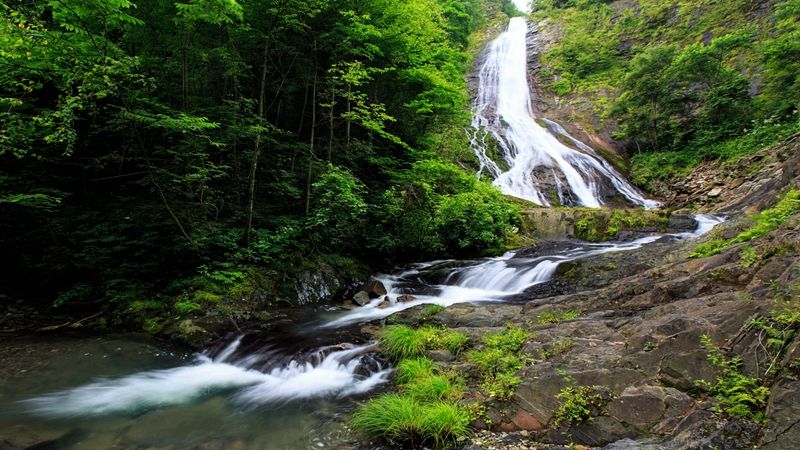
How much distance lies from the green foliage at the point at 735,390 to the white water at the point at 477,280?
5.90 metres

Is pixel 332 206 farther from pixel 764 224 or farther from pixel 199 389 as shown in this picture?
pixel 764 224

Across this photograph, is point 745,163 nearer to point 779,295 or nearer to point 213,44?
point 779,295

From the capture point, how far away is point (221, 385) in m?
5.78

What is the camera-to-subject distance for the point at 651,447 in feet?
9.81

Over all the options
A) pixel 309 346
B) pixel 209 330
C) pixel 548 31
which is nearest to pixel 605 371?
pixel 309 346

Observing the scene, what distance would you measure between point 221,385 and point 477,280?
6.76 m

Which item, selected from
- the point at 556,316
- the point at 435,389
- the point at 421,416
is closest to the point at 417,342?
the point at 435,389

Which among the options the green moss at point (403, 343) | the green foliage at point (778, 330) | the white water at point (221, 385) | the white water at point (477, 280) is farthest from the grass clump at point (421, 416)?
the white water at point (477, 280)

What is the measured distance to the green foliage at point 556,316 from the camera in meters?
5.78

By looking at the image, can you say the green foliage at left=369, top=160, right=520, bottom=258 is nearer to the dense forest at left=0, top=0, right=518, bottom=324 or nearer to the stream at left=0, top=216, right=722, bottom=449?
the dense forest at left=0, top=0, right=518, bottom=324

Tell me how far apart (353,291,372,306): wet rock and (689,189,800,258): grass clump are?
21.7ft

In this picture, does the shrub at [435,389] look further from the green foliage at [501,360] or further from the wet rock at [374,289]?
the wet rock at [374,289]

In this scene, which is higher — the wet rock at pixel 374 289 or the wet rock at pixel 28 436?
the wet rock at pixel 28 436

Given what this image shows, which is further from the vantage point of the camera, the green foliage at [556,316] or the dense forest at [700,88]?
the dense forest at [700,88]
